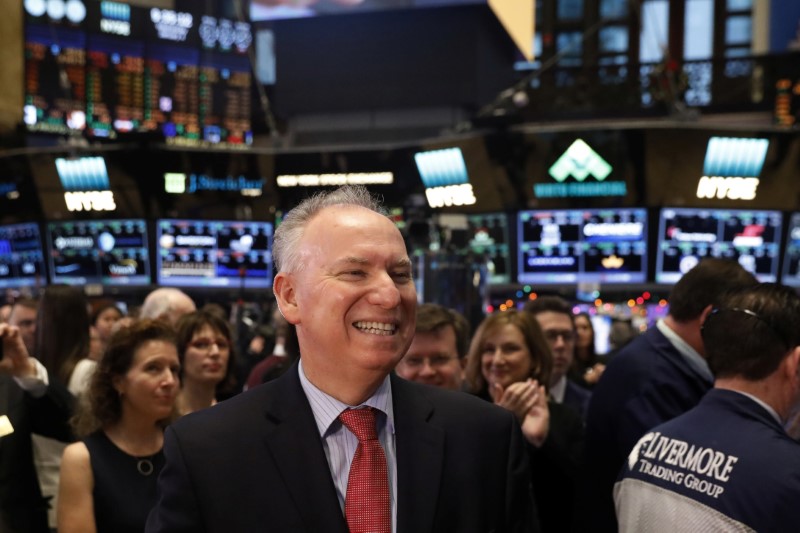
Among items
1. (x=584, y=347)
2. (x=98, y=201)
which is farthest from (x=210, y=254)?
(x=584, y=347)

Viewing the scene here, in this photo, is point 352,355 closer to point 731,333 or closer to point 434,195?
point 731,333

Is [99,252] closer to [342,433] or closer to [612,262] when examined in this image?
[612,262]

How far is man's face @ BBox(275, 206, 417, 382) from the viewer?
194 cm

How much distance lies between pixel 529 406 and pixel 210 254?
8825 millimetres

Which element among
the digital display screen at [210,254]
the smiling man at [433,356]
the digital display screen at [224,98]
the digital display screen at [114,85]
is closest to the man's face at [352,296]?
the smiling man at [433,356]

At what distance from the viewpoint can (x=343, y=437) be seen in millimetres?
2002

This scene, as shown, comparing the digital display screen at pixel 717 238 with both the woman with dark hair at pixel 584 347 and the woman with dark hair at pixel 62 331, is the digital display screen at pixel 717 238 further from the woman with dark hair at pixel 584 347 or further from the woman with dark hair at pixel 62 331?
the woman with dark hair at pixel 62 331

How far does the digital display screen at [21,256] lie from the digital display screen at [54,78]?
3.63ft

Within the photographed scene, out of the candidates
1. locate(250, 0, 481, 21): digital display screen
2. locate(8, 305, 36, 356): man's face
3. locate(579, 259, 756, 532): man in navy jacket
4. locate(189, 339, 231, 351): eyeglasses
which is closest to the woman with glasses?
locate(189, 339, 231, 351): eyeglasses

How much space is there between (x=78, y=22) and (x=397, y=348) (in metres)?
10.9

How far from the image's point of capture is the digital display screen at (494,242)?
10.7m

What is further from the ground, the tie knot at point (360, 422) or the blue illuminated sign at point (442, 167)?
the blue illuminated sign at point (442, 167)

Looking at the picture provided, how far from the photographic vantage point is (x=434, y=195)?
1116cm

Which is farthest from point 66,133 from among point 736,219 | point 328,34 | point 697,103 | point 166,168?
point 697,103
